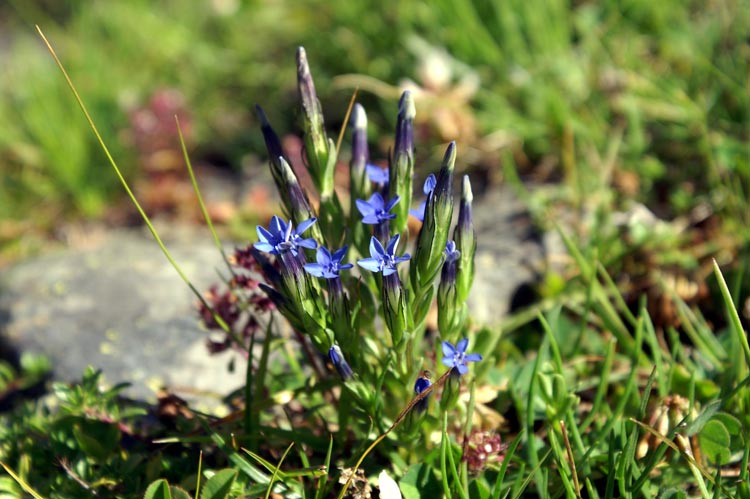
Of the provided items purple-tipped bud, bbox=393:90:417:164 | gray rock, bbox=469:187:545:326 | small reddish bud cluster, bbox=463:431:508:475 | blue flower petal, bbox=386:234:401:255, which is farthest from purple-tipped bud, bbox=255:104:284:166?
gray rock, bbox=469:187:545:326

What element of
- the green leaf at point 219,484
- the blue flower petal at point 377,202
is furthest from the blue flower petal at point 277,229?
the green leaf at point 219,484

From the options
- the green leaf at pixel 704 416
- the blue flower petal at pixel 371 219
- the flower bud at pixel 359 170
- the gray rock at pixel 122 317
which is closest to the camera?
the blue flower petal at pixel 371 219

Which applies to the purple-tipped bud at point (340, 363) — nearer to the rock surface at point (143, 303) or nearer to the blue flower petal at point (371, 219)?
the blue flower petal at point (371, 219)

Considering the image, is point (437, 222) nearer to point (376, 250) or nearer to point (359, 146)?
point (376, 250)

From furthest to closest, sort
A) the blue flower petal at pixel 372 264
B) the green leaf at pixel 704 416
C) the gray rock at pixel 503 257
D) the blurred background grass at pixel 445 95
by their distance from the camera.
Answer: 1. the blurred background grass at pixel 445 95
2. the gray rock at pixel 503 257
3. the green leaf at pixel 704 416
4. the blue flower petal at pixel 372 264

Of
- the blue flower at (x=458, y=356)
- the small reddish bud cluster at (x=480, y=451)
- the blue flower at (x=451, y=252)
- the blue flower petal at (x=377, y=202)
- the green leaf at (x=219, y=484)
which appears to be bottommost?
the small reddish bud cluster at (x=480, y=451)

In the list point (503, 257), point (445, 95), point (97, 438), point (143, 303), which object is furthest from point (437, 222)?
point (445, 95)

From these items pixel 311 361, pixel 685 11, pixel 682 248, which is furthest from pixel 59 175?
pixel 685 11

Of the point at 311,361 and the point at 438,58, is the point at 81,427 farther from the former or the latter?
the point at 438,58

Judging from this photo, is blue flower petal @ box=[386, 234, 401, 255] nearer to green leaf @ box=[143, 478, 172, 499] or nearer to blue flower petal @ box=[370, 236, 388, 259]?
blue flower petal @ box=[370, 236, 388, 259]
